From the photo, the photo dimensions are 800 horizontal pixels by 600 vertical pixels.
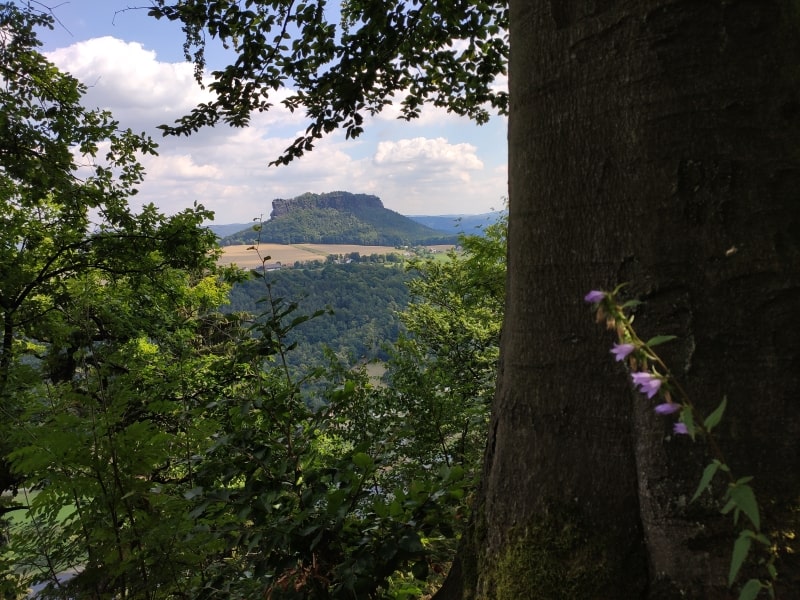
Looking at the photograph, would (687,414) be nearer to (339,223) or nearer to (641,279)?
(641,279)

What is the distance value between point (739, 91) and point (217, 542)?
2.26 metres

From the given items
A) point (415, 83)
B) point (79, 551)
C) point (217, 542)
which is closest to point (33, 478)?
point (79, 551)

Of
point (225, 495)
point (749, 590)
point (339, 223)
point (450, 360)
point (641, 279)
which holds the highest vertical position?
point (339, 223)

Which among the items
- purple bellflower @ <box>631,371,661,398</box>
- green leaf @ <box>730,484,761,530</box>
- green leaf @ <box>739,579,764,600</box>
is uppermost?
purple bellflower @ <box>631,371,661,398</box>

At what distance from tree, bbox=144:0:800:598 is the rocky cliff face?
14058 centimetres

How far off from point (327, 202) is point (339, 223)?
1635cm

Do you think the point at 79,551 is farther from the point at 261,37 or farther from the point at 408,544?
the point at 261,37

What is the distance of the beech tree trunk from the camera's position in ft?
3.71

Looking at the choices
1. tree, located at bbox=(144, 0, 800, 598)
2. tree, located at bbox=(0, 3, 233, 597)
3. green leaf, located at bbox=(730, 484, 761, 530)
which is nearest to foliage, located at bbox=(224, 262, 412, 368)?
tree, located at bbox=(0, 3, 233, 597)

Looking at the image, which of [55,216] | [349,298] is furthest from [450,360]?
[349,298]

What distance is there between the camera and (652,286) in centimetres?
120

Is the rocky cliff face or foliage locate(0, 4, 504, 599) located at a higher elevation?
the rocky cliff face

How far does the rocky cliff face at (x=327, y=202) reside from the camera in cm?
14725

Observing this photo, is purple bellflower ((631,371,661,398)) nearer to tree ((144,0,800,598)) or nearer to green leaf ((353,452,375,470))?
tree ((144,0,800,598))
